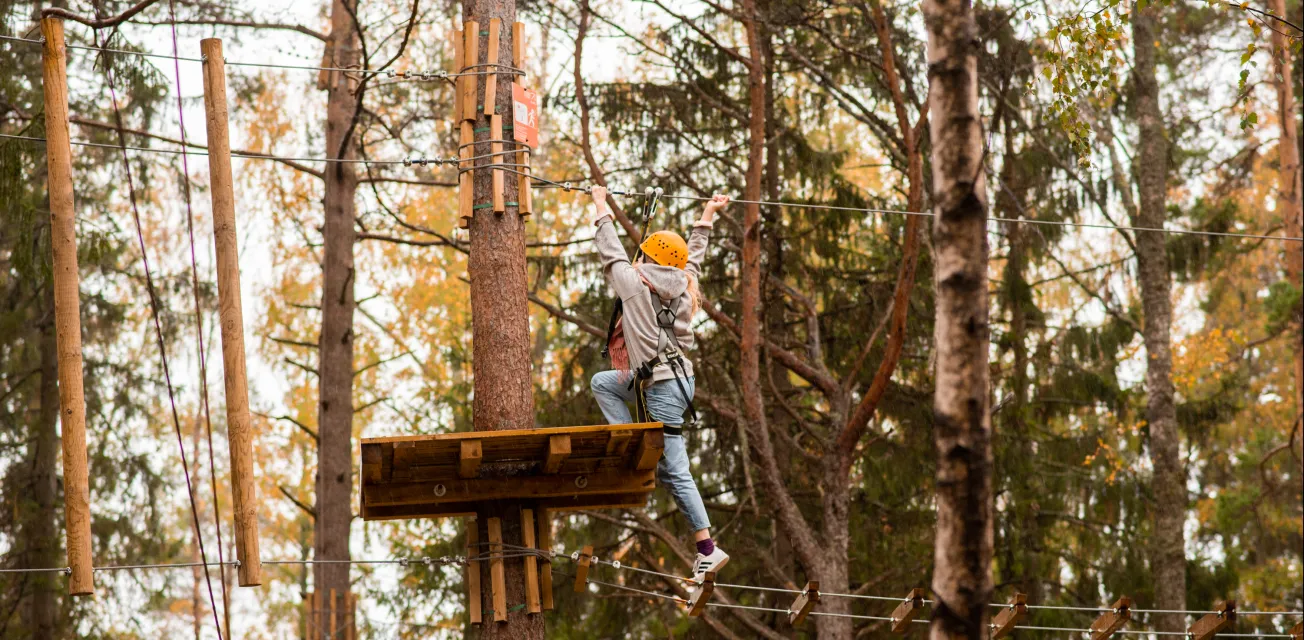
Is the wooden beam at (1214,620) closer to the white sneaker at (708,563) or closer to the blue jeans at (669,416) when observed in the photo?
the white sneaker at (708,563)

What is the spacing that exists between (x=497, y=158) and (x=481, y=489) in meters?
1.74

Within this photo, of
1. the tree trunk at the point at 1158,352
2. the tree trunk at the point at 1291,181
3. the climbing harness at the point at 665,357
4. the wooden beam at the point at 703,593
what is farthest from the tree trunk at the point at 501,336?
the tree trunk at the point at 1291,181

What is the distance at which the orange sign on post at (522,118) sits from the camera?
7.02 metres

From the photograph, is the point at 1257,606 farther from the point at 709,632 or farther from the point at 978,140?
the point at 978,140

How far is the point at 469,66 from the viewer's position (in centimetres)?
705

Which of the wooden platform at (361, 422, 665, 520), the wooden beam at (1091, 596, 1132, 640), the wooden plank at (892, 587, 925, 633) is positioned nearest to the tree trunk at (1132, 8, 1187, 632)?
the wooden beam at (1091, 596, 1132, 640)

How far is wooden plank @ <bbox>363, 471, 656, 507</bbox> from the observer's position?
6.74m

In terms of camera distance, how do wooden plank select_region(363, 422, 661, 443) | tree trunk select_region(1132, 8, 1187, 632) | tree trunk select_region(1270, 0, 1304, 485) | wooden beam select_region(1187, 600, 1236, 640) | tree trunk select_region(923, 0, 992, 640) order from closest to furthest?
tree trunk select_region(923, 0, 992, 640), wooden plank select_region(363, 422, 661, 443), wooden beam select_region(1187, 600, 1236, 640), tree trunk select_region(1270, 0, 1304, 485), tree trunk select_region(1132, 8, 1187, 632)

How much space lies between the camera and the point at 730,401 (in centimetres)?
Result: 1260

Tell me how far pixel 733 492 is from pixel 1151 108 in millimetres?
6351

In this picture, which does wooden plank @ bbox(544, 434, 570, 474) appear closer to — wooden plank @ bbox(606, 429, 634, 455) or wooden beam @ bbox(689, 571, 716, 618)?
wooden plank @ bbox(606, 429, 634, 455)

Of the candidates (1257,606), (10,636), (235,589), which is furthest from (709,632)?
(235,589)

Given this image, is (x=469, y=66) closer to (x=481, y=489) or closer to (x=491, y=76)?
(x=491, y=76)

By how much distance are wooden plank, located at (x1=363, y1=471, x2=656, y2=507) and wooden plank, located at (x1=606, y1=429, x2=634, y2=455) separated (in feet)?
1.24
